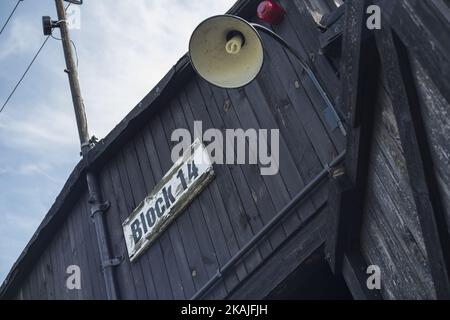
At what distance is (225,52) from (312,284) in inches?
95.0

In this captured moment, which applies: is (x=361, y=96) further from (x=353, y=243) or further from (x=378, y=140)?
(x=353, y=243)

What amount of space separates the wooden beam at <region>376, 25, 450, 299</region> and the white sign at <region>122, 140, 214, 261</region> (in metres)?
3.43

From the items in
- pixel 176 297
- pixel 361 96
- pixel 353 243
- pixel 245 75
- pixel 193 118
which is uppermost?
pixel 193 118

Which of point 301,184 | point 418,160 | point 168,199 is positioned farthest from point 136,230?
point 418,160

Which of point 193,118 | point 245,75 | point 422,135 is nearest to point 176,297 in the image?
point 193,118

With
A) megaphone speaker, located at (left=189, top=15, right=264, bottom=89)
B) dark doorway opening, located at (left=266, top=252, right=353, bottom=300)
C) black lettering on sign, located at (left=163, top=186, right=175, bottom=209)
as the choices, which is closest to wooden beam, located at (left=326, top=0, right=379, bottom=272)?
dark doorway opening, located at (left=266, top=252, right=353, bottom=300)

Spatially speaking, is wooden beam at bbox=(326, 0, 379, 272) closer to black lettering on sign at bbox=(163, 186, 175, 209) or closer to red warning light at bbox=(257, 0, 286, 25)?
red warning light at bbox=(257, 0, 286, 25)

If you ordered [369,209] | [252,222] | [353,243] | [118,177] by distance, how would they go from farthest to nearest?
1. [118,177]
2. [252,222]
3. [353,243]
4. [369,209]

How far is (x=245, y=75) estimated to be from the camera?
207 inches

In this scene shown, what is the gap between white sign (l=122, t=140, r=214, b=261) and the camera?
6715 millimetres

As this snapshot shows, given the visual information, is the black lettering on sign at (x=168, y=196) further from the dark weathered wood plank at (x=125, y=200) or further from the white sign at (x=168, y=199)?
the dark weathered wood plank at (x=125, y=200)

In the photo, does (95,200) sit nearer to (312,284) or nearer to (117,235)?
(117,235)

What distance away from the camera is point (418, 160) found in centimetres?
325

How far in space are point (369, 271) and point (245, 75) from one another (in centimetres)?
190
